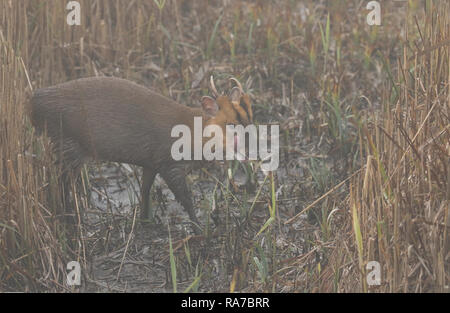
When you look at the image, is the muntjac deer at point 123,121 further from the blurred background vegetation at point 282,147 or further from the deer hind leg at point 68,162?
the blurred background vegetation at point 282,147

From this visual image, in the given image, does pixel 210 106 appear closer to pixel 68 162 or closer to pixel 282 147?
pixel 68 162

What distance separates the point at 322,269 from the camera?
175 inches

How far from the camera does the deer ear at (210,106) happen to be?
5.03 meters

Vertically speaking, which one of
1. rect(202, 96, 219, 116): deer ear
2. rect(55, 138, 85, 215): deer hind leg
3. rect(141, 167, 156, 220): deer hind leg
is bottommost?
rect(141, 167, 156, 220): deer hind leg

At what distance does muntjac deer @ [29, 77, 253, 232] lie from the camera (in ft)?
15.8

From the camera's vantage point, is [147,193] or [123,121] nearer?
[123,121]

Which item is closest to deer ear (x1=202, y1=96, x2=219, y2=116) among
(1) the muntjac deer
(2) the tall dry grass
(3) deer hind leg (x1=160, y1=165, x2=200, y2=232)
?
(1) the muntjac deer

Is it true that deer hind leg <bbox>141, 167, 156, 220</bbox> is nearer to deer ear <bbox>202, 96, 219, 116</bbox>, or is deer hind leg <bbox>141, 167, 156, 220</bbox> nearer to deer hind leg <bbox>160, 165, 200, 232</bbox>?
deer hind leg <bbox>160, 165, 200, 232</bbox>

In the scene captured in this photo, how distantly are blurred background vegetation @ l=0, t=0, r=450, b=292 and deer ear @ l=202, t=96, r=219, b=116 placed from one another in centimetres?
47

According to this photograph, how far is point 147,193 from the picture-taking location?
5129 millimetres

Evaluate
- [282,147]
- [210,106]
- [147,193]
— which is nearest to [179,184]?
[147,193]

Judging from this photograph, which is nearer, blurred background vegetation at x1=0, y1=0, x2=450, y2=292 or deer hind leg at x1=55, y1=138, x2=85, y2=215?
blurred background vegetation at x1=0, y1=0, x2=450, y2=292

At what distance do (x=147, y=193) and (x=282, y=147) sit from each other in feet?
4.56

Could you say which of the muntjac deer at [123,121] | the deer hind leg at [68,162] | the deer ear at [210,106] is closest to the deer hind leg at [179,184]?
the muntjac deer at [123,121]
